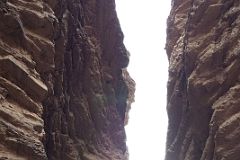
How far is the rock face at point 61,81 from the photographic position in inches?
526

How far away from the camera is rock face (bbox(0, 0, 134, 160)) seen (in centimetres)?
1335

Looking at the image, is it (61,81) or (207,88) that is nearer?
(61,81)

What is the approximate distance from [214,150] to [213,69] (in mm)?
3816

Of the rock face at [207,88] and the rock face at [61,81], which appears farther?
the rock face at [207,88]

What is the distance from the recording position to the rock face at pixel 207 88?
773 inches

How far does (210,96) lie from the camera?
21812 mm

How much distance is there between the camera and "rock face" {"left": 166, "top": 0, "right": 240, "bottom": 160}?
19641 millimetres

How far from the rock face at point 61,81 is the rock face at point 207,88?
3823 mm

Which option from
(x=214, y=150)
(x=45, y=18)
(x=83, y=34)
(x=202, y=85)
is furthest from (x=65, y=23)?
(x=214, y=150)

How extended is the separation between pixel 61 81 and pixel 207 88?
6730 mm

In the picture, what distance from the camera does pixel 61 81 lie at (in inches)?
797

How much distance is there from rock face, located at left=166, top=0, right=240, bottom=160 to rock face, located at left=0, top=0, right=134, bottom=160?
3823 mm

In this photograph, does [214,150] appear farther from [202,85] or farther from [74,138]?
[74,138]

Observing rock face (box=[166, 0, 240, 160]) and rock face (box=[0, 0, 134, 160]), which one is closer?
rock face (box=[0, 0, 134, 160])
